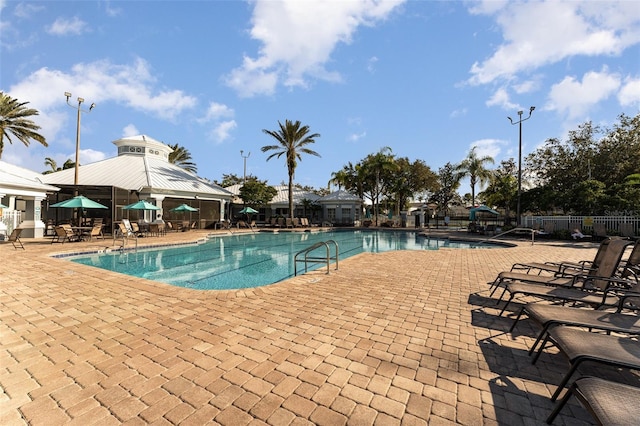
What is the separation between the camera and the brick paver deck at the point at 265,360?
198cm

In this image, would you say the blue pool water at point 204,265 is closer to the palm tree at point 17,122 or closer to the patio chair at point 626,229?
the patio chair at point 626,229

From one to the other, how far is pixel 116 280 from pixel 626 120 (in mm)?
31855

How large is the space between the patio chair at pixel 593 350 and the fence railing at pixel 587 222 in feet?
60.2

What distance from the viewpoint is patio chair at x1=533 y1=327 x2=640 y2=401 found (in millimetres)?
1821

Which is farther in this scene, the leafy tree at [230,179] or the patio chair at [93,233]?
the leafy tree at [230,179]

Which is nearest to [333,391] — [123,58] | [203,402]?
[203,402]

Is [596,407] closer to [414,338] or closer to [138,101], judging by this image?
Answer: [414,338]

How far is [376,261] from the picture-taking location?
27.3 feet

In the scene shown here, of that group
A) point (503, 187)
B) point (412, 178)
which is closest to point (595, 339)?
point (503, 187)

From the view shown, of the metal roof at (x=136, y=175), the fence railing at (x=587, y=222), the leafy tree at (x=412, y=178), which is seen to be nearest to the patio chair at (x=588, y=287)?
the fence railing at (x=587, y=222)

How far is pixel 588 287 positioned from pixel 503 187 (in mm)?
32118

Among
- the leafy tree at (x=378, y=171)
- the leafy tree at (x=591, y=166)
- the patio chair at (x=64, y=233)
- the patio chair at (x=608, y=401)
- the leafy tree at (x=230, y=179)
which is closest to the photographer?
the patio chair at (x=608, y=401)

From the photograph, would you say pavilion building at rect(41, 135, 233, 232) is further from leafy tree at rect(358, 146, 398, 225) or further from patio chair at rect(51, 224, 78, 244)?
leafy tree at rect(358, 146, 398, 225)

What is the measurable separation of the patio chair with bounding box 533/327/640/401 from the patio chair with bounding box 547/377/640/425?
0.14 meters
